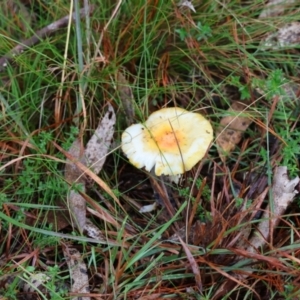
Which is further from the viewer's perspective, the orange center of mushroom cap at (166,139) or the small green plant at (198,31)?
the small green plant at (198,31)

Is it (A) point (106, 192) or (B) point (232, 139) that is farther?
(B) point (232, 139)

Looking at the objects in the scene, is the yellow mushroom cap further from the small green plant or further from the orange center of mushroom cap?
the small green plant

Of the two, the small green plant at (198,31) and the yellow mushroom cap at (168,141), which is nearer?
the yellow mushroom cap at (168,141)

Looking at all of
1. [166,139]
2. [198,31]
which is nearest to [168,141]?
[166,139]

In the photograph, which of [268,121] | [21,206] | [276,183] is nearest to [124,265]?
[21,206]

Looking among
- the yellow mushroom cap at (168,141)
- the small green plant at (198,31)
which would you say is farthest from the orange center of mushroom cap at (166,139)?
the small green plant at (198,31)

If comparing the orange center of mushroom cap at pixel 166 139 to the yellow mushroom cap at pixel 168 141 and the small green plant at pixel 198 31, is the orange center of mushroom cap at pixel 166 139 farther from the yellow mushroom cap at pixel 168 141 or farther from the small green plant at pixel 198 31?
the small green plant at pixel 198 31

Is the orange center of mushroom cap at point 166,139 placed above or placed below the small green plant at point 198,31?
below

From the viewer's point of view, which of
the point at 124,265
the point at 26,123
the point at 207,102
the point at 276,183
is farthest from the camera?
the point at 207,102


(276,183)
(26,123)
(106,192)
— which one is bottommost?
(276,183)

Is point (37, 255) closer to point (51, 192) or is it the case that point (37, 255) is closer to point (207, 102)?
point (51, 192)
